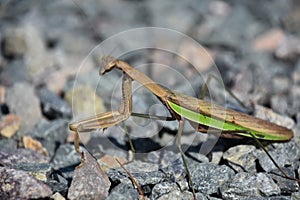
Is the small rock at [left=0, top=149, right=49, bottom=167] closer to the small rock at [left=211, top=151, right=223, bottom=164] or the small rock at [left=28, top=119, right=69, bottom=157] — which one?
the small rock at [left=28, top=119, right=69, bottom=157]

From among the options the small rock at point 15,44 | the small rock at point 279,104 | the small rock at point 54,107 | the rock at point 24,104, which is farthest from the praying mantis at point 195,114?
the small rock at point 15,44

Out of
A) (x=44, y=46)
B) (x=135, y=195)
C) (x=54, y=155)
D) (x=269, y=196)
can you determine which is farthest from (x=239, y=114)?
(x=44, y=46)

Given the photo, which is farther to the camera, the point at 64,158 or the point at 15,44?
the point at 15,44

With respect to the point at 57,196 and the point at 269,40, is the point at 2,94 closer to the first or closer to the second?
the point at 57,196

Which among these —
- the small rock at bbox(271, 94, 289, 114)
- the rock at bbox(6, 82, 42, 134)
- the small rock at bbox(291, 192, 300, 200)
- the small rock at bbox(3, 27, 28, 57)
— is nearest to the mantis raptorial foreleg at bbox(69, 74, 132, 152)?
the rock at bbox(6, 82, 42, 134)

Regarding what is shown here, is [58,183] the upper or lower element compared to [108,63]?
lower

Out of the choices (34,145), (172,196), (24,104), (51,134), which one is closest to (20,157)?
(34,145)

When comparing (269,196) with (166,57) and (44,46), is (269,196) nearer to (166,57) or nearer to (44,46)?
(166,57)
